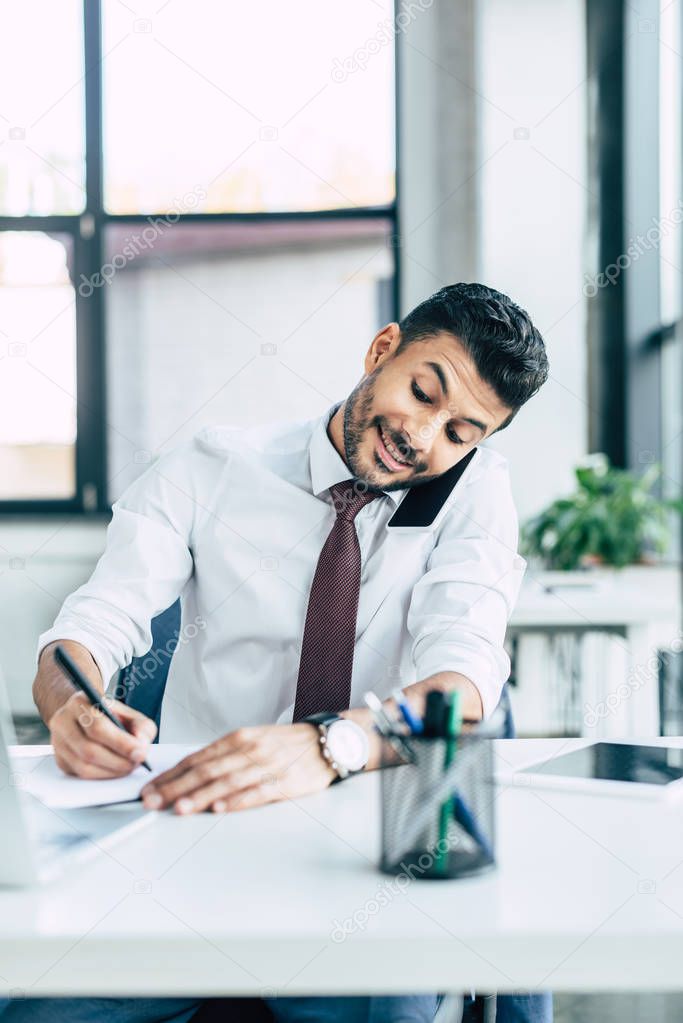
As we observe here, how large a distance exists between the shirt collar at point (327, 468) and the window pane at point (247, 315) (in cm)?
335

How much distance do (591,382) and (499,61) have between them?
1.37 metres

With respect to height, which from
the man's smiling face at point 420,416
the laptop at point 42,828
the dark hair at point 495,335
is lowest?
the laptop at point 42,828

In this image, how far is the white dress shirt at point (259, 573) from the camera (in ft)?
4.74

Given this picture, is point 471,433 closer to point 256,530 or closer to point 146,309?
point 256,530

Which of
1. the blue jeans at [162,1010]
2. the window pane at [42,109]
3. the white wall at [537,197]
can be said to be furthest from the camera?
the window pane at [42,109]

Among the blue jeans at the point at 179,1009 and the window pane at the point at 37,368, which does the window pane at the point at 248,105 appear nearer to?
the window pane at the point at 37,368

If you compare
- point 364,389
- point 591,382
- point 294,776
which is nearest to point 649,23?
point 591,382

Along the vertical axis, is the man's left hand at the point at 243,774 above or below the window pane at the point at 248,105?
below

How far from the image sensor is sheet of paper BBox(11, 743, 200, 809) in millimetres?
972

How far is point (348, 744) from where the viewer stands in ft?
3.47

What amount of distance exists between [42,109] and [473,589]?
13.6 ft

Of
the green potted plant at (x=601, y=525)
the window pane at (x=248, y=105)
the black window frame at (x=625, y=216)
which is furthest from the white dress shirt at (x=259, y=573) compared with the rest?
the window pane at (x=248, y=105)

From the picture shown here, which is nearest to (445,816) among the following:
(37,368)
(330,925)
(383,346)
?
(330,925)

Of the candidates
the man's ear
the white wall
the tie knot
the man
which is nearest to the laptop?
the man
